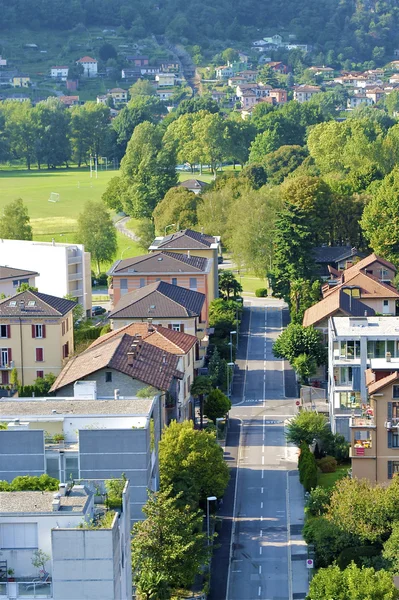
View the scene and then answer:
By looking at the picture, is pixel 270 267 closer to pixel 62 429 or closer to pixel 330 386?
pixel 330 386

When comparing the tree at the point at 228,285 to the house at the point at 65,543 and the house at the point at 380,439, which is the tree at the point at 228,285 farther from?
the house at the point at 65,543

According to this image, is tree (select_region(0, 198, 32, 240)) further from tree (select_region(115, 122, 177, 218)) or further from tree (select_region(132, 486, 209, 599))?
tree (select_region(132, 486, 209, 599))

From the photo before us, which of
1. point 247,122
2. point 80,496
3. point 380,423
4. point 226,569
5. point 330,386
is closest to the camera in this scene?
point 80,496

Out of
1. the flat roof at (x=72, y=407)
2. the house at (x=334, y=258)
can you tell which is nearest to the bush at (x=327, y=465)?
the flat roof at (x=72, y=407)

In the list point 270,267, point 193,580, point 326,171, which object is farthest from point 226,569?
point 326,171

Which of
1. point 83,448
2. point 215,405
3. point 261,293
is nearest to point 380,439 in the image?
point 215,405

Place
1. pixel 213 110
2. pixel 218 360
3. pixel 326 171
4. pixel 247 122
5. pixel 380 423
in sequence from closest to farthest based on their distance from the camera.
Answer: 1. pixel 380 423
2. pixel 218 360
3. pixel 326 171
4. pixel 247 122
5. pixel 213 110

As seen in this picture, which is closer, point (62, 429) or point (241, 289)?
point (62, 429)
